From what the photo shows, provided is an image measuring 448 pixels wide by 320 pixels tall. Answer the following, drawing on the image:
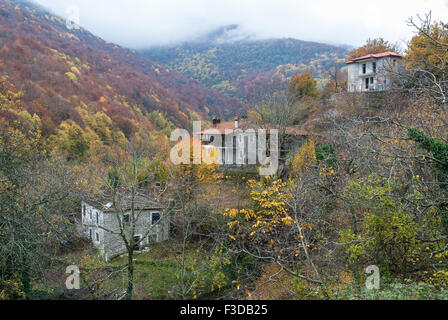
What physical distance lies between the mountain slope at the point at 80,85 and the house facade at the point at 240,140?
35.8ft

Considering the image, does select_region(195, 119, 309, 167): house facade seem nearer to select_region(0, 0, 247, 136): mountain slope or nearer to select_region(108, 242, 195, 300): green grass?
select_region(108, 242, 195, 300): green grass

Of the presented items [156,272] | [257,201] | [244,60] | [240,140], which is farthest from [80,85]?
[244,60]

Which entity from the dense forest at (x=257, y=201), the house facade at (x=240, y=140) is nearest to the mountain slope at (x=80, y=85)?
the dense forest at (x=257, y=201)

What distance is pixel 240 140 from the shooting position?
96.7 ft

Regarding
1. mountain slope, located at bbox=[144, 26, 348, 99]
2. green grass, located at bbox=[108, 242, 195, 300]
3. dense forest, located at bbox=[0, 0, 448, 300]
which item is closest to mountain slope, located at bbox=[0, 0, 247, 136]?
dense forest, located at bbox=[0, 0, 448, 300]

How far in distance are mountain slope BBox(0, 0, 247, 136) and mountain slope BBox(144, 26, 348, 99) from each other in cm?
1263

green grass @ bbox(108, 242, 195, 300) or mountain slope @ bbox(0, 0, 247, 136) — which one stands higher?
mountain slope @ bbox(0, 0, 247, 136)

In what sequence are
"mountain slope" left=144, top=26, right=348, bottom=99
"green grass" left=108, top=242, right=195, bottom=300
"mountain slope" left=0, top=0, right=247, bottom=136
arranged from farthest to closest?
"mountain slope" left=144, top=26, right=348, bottom=99, "mountain slope" left=0, top=0, right=247, bottom=136, "green grass" left=108, top=242, right=195, bottom=300

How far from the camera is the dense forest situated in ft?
22.6

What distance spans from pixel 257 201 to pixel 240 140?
16603 mm

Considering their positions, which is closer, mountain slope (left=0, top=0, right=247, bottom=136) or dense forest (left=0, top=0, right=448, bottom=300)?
dense forest (left=0, top=0, right=448, bottom=300)

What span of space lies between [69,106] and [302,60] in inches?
3751

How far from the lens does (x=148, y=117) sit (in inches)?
2682

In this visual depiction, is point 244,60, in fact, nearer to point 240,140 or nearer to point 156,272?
point 240,140
